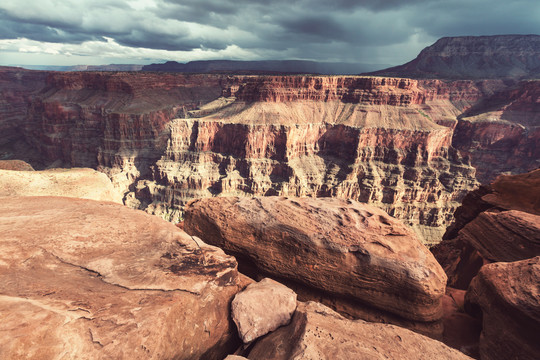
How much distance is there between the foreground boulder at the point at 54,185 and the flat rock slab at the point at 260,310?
29.5 m

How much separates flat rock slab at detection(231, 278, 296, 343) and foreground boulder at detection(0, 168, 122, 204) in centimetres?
2954

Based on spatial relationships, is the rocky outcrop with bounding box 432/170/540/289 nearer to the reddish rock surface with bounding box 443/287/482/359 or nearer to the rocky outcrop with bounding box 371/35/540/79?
the reddish rock surface with bounding box 443/287/482/359

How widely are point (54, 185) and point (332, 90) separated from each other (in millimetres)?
74248

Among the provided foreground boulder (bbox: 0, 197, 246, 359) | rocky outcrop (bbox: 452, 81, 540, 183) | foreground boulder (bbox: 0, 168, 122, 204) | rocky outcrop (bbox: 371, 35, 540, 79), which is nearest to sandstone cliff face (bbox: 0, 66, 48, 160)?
foreground boulder (bbox: 0, 168, 122, 204)

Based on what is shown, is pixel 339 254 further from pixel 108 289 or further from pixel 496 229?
pixel 496 229

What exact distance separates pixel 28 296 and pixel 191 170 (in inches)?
2402

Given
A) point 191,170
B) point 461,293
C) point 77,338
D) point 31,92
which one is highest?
point 31,92

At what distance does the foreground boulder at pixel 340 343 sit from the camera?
19.9 feet

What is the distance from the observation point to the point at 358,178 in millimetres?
63219

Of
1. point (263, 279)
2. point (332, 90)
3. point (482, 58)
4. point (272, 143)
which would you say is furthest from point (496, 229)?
point (482, 58)

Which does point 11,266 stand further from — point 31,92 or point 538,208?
point 31,92

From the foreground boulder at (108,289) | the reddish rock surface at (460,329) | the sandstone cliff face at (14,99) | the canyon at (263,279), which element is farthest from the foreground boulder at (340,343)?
the sandstone cliff face at (14,99)

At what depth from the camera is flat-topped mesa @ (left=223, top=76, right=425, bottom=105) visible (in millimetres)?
74875

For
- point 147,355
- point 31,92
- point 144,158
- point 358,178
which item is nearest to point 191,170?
point 144,158
